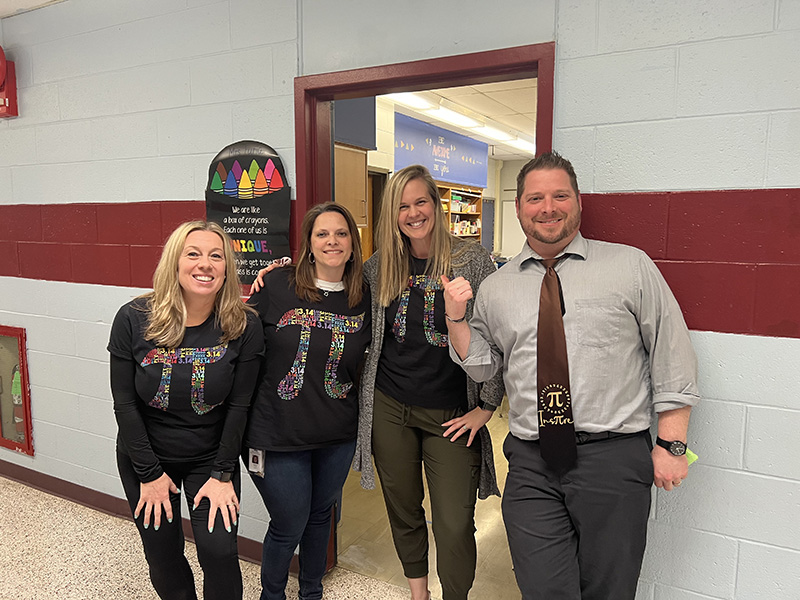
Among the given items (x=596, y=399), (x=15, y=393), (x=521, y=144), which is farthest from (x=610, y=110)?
(x=521, y=144)

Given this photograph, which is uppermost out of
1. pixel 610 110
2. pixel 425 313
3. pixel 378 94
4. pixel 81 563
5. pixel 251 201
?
pixel 378 94

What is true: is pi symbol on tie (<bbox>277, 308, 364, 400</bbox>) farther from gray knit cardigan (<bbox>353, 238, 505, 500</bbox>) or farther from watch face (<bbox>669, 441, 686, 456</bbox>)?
watch face (<bbox>669, 441, 686, 456</bbox>)

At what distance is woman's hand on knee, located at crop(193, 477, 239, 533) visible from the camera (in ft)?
6.14

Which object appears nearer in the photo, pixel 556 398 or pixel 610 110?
pixel 556 398

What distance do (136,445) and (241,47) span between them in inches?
66.4

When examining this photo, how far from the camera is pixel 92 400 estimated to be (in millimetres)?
3080

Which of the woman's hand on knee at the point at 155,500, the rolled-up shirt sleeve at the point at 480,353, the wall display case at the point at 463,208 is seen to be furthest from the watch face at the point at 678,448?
the wall display case at the point at 463,208

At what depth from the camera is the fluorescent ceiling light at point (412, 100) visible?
18.9 feet

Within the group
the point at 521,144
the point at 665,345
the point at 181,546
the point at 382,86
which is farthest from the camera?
the point at 521,144

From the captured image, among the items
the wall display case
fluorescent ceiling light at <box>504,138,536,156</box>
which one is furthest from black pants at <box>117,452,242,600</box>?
fluorescent ceiling light at <box>504,138,536,156</box>

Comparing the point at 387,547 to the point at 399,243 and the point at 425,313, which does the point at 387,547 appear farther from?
the point at 399,243

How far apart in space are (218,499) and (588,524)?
115 cm

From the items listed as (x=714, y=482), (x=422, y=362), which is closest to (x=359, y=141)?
(x=422, y=362)

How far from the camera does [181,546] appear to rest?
6.43 ft
